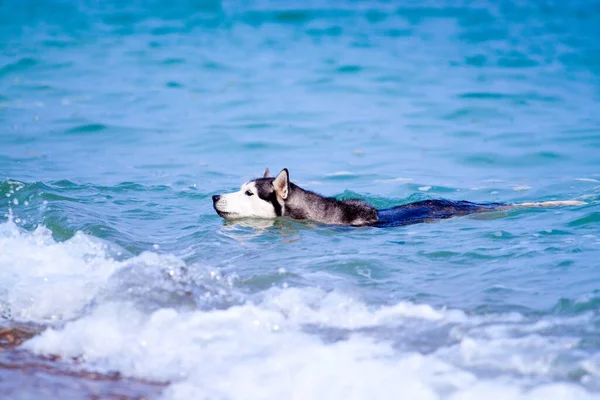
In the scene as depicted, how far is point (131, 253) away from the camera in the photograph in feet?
30.3

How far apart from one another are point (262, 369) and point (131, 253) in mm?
3584

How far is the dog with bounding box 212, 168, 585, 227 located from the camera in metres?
10.9

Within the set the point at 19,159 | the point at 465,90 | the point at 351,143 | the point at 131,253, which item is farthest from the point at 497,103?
the point at 131,253

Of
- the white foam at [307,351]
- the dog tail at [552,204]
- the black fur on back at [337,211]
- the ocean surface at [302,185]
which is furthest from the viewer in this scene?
the dog tail at [552,204]

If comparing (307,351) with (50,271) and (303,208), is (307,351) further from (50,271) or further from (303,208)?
(303,208)

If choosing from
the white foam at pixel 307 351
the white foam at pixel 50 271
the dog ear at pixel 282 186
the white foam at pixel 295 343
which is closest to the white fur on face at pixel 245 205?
the dog ear at pixel 282 186

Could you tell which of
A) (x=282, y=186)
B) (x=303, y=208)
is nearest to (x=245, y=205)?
(x=282, y=186)

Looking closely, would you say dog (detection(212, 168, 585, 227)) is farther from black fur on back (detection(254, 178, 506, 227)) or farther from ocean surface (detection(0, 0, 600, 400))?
ocean surface (detection(0, 0, 600, 400))

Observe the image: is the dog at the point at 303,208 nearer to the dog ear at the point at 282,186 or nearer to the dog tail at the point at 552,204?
the dog ear at the point at 282,186

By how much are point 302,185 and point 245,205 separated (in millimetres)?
3208

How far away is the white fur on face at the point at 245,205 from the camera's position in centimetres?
1098

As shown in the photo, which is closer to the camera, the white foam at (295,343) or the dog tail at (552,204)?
the white foam at (295,343)

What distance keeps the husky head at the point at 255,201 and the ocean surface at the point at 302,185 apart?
258 mm

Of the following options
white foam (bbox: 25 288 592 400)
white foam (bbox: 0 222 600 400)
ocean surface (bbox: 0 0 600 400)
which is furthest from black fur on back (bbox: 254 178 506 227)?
white foam (bbox: 25 288 592 400)
